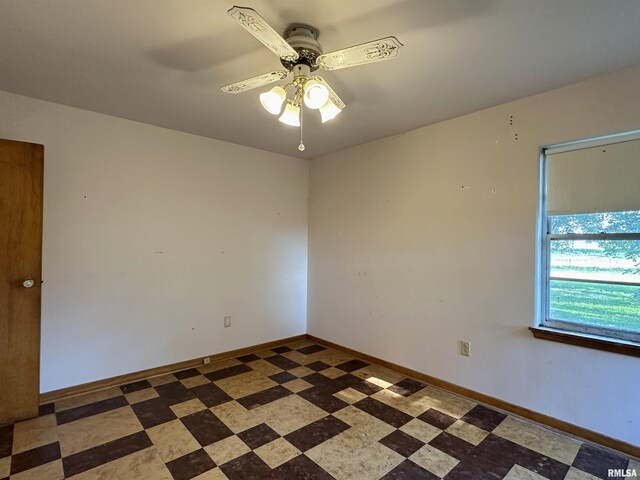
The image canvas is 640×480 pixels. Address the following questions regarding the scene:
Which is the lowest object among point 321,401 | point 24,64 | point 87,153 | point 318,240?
point 321,401

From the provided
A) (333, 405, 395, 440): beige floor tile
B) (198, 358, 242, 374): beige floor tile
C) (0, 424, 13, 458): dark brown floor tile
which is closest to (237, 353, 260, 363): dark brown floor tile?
(198, 358, 242, 374): beige floor tile

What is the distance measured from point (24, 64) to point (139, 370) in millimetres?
2491

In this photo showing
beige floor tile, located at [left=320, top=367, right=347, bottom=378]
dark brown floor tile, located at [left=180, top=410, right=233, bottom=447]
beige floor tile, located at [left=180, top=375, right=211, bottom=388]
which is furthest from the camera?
beige floor tile, located at [left=320, top=367, right=347, bottom=378]

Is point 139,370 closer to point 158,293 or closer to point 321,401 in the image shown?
point 158,293

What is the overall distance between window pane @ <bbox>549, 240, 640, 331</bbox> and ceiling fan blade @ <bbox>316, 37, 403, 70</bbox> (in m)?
1.90

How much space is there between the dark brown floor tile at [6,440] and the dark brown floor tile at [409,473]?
87.6 inches

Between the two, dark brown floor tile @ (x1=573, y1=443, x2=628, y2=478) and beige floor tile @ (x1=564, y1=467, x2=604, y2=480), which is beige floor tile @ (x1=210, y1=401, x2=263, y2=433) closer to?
beige floor tile @ (x1=564, y1=467, x2=604, y2=480)

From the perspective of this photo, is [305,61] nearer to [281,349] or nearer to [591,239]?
[591,239]

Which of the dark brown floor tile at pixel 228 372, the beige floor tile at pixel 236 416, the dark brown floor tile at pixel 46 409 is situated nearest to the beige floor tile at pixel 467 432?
Result: the beige floor tile at pixel 236 416

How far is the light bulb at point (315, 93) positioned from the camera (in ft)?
5.15

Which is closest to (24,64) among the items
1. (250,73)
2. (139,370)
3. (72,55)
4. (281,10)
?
(72,55)

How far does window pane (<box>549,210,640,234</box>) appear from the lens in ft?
6.75

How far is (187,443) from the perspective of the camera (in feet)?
6.79

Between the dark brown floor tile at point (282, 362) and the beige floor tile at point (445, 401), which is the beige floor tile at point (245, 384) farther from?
the beige floor tile at point (445, 401)
